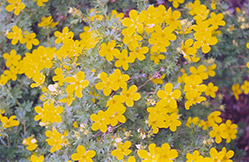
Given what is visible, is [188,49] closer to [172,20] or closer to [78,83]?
[172,20]

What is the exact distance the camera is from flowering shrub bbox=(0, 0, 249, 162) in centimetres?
210

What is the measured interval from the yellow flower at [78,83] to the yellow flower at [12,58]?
1187 mm

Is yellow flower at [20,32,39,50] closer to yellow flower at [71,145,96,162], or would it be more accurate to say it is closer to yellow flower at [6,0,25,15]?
yellow flower at [6,0,25,15]

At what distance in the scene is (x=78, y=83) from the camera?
2.00 metres

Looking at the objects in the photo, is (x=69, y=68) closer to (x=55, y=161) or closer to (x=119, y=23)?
(x=119, y=23)

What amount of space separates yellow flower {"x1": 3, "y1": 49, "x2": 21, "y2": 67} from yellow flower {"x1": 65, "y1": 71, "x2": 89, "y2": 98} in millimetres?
1187

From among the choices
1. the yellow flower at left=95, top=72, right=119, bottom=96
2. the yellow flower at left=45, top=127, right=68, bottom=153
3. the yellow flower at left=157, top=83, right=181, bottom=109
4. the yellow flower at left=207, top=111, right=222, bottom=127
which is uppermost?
the yellow flower at left=95, top=72, right=119, bottom=96

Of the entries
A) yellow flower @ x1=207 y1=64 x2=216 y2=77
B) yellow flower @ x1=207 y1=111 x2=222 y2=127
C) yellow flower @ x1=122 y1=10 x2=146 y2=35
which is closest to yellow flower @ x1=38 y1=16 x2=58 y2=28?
yellow flower @ x1=122 y1=10 x2=146 y2=35

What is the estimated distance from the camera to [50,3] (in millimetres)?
Answer: 3357

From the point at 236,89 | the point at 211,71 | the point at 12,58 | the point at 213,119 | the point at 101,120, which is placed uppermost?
the point at 12,58

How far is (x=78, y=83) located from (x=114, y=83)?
266 millimetres

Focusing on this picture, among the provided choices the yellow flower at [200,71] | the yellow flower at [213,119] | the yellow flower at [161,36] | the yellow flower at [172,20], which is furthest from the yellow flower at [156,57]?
the yellow flower at [213,119]

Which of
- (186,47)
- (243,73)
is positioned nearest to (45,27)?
(186,47)

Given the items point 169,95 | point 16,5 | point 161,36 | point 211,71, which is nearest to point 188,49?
point 161,36
